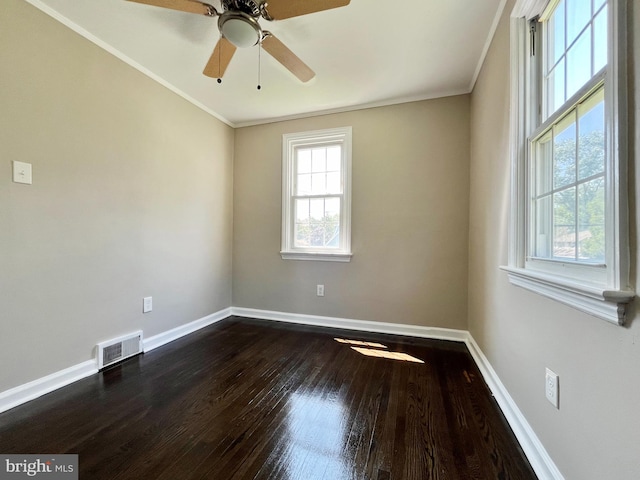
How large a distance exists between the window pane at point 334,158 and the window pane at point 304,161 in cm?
25

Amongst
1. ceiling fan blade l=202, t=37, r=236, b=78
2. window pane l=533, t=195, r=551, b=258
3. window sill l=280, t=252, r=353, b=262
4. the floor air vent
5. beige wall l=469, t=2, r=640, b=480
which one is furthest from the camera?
window sill l=280, t=252, r=353, b=262

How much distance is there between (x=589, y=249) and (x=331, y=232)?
2.31 meters

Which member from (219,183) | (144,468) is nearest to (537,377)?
(144,468)

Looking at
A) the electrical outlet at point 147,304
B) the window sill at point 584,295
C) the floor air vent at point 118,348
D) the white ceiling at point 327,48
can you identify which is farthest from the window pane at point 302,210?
the window sill at point 584,295

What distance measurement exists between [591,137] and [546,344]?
0.84 m

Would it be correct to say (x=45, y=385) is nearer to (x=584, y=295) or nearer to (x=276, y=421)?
(x=276, y=421)

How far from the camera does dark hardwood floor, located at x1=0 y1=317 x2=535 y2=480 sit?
3.89ft

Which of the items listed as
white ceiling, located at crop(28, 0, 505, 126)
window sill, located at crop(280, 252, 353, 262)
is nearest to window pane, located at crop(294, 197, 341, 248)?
window sill, located at crop(280, 252, 353, 262)

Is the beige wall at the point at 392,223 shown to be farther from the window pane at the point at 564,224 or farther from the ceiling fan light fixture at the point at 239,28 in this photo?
the ceiling fan light fixture at the point at 239,28

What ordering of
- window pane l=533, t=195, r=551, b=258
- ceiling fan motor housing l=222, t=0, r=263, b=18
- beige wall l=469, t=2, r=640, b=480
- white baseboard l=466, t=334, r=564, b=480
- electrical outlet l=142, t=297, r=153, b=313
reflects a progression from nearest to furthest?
beige wall l=469, t=2, r=640, b=480 → white baseboard l=466, t=334, r=564, b=480 → window pane l=533, t=195, r=551, b=258 → ceiling fan motor housing l=222, t=0, r=263, b=18 → electrical outlet l=142, t=297, r=153, b=313

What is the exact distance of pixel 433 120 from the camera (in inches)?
106

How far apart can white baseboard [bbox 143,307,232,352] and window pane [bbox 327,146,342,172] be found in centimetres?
217

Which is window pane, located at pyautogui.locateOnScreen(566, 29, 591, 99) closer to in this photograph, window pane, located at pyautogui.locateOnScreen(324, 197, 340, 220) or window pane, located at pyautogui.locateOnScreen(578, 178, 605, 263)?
window pane, located at pyautogui.locateOnScreen(578, 178, 605, 263)

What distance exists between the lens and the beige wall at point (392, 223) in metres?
2.66
